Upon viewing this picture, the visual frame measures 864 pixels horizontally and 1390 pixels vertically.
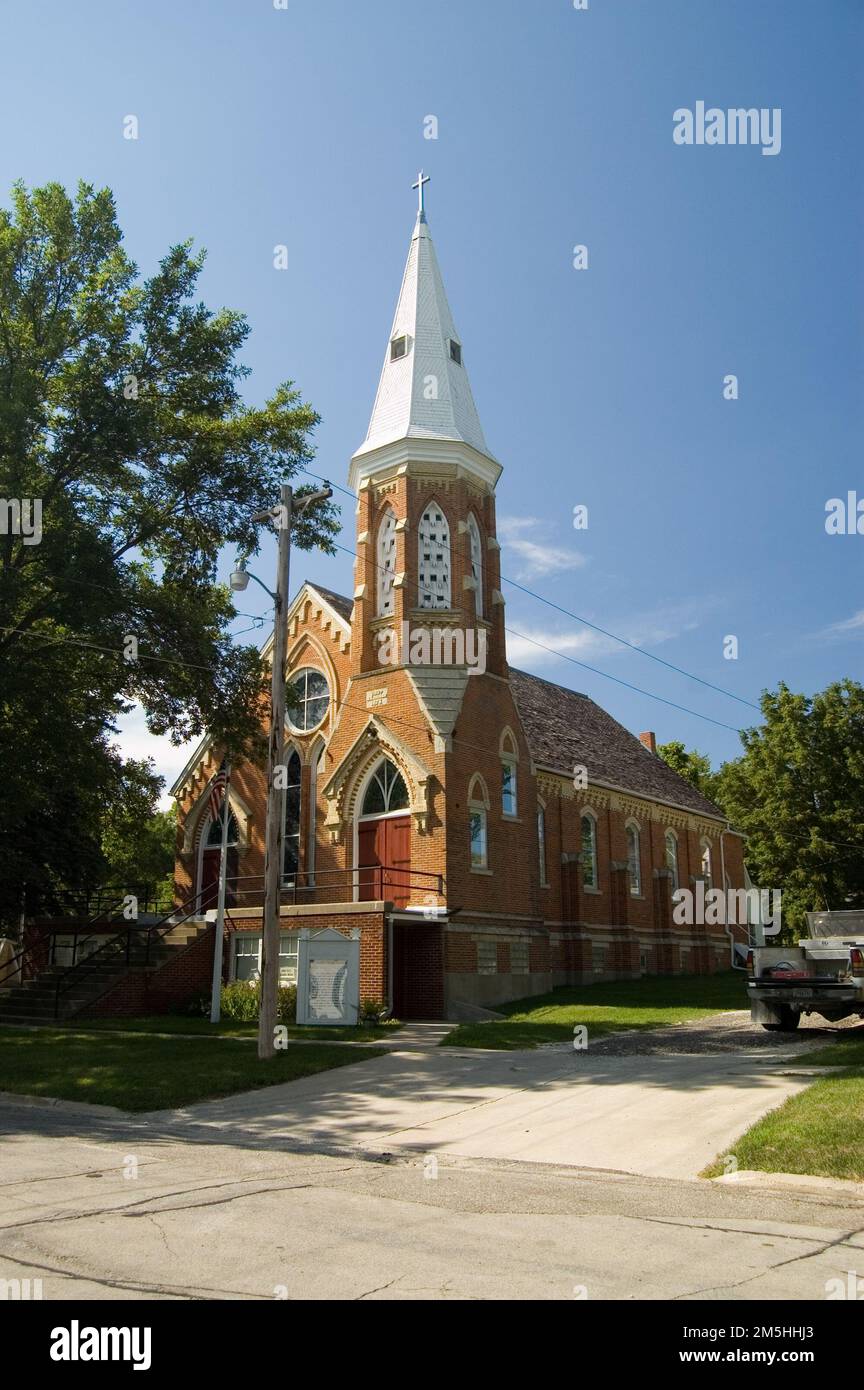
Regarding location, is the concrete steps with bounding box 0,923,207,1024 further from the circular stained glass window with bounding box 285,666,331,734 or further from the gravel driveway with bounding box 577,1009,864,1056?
the gravel driveway with bounding box 577,1009,864,1056

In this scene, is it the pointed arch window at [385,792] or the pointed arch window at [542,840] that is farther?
the pointed arch window at [542,840]

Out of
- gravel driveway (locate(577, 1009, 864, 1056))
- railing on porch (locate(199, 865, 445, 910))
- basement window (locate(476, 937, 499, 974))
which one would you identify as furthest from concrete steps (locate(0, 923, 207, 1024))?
gravel driveway (locate(577, 1009, 864, 1056))

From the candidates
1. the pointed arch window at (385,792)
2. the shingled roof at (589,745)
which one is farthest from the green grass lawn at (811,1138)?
the shingled roof at (589,745)

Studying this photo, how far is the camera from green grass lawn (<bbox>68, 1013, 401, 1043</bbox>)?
18891mm

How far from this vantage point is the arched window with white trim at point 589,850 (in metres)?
32.8

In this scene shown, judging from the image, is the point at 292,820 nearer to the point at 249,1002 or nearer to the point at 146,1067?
the point at 249,1002

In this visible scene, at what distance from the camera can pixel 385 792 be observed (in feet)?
85.9

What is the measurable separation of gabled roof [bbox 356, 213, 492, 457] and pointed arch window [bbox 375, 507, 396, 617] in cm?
205

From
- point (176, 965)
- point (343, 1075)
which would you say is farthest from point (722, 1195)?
point (176, 965)

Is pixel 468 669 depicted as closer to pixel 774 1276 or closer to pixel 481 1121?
pixel 481 1121

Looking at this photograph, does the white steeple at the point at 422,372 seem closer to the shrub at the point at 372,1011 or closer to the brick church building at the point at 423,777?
the brick church building at the point at 423,777

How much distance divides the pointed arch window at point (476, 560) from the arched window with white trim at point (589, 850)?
360 inches
